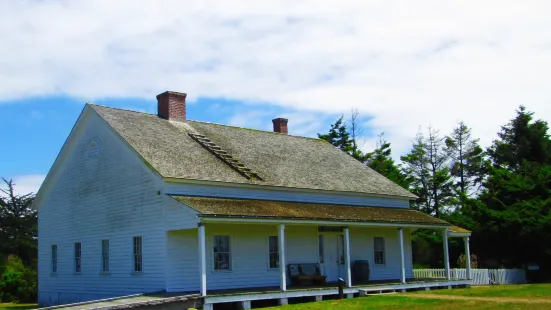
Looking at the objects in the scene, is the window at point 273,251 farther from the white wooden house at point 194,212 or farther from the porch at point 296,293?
the porch at point 296,293

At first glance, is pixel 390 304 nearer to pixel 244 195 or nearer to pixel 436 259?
pixel 244 195

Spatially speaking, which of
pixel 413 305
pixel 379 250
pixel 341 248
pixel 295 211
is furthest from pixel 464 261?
pixel 413 305

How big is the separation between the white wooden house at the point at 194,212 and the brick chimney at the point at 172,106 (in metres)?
0.05

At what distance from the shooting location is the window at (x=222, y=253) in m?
23.4

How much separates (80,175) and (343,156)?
46.6ft

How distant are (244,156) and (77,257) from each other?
821cm

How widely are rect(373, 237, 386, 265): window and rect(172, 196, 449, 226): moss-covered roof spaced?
140 cm

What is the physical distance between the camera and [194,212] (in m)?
20.5

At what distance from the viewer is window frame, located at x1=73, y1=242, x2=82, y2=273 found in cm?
2697

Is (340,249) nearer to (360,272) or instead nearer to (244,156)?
(360,272)

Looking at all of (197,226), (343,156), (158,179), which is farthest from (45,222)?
(343,156)

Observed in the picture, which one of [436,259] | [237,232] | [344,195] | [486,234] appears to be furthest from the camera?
[436,259]

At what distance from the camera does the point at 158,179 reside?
75.0 ft

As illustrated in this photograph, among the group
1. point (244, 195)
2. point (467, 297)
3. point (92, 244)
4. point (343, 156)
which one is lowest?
point (467, 297)
